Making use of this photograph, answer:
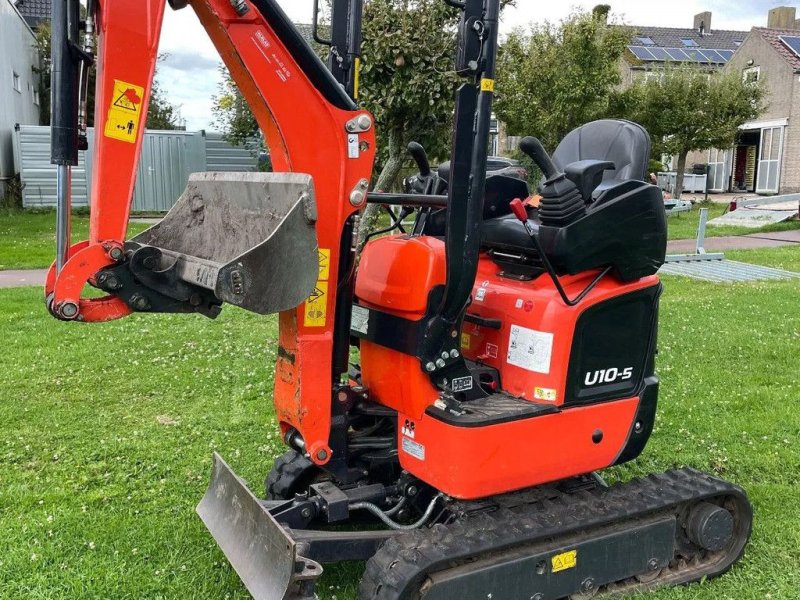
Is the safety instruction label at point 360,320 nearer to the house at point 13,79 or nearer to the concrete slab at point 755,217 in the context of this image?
the concrete slab at point 755,217

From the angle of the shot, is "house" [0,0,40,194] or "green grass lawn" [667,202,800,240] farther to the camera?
"house" [0,0,40,194]

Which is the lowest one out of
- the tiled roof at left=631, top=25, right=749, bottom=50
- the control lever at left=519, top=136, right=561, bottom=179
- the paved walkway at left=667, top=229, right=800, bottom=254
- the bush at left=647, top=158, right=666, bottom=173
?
the paved walkway at left=667, top=229, right=800, bottom=254

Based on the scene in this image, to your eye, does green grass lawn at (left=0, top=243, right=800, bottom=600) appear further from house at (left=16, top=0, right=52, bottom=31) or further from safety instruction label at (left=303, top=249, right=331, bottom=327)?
house at (left=16, top=0, right=52, bottom=31)

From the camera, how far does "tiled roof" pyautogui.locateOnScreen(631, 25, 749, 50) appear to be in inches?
1658

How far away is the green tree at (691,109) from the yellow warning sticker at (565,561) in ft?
72.9

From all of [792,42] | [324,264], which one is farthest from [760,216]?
[324,264]

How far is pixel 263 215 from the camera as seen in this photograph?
10.7ft

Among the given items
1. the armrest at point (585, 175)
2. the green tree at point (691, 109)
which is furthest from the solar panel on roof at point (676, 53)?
the armrest at point (585, 175)

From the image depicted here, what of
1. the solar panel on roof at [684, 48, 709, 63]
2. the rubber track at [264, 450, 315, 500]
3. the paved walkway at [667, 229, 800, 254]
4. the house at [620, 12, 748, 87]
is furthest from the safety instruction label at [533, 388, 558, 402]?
the solar panel on roof at [684, 48, 709, 63]

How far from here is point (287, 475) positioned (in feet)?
13.5

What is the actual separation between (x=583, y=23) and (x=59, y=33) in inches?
698

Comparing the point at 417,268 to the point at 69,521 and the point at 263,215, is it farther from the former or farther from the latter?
the point at 69,521

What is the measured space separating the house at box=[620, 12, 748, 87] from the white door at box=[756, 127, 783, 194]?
3.71m

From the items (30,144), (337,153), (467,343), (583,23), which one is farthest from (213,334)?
(30,144)
